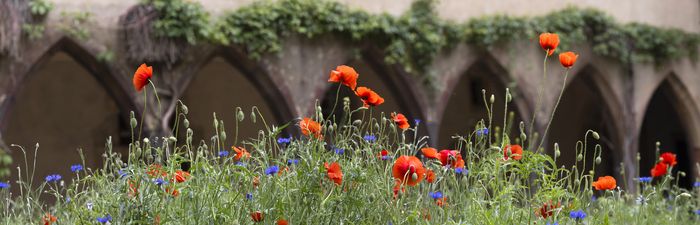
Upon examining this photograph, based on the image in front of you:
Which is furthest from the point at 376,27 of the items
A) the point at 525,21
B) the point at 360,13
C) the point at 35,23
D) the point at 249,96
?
the point at 249,96

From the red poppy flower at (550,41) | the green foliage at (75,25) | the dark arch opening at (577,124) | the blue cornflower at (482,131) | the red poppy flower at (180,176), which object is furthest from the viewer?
the dark arch opening at (577,124)

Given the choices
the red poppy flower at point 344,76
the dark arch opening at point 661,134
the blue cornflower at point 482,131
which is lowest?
the dark arch opening at point 661,134

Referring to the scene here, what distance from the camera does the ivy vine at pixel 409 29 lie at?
9797mm

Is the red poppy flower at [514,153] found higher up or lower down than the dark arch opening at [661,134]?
higher up

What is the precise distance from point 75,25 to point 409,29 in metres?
3.09

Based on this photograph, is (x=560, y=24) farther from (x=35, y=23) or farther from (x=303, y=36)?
(x=35, y=23)

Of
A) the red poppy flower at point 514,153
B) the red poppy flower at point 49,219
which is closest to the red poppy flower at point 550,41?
the red poppy flower at point 514,153

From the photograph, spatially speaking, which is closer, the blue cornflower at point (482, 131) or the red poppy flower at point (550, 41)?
the red poppy flower at point (550, 41)

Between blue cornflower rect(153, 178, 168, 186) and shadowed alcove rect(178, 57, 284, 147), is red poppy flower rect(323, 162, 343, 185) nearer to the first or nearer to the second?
blue cornflower rect(153, 178, 168, 186)

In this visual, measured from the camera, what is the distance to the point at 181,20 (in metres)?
9.62

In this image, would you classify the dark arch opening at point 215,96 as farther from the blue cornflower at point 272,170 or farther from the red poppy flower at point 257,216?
the red poppy flower at point 257,216

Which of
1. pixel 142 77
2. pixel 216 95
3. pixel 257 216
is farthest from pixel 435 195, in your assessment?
pixel 216 95

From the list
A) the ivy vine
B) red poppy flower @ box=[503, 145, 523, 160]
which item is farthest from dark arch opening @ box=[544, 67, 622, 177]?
red poppy flower @ box=[503, 145, 523, 160]

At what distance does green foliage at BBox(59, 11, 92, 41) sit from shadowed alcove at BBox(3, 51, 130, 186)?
3.67 m
